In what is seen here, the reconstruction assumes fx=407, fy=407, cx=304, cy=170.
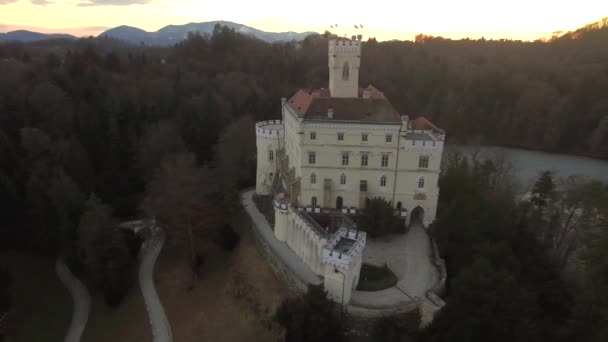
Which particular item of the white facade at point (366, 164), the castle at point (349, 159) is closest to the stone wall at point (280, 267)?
the castle at point (349, 159)

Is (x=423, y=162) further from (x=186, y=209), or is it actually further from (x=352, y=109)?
(x=186, y=209)

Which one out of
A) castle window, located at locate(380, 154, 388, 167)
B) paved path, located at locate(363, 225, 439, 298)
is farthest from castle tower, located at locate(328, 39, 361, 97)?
paved path, located at locate(363, 225, 439, 298)


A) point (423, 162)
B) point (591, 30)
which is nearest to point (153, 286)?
point (423, 162)

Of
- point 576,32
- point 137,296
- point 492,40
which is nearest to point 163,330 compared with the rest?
point 137,296

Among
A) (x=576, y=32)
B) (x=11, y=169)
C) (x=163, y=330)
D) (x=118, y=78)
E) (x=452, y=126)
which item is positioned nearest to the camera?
(x=163, y=330)

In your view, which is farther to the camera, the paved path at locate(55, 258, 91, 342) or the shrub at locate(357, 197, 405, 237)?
the paved path at locate(55, 258, 91, 342)

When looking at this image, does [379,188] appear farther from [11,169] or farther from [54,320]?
[11,169]

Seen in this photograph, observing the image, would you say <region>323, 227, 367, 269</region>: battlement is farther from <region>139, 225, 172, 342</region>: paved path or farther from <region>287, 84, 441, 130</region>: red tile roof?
<region>139, 225, 172, 342</region>: paved path
